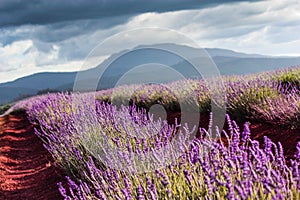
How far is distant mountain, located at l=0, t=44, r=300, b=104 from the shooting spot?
7.95m

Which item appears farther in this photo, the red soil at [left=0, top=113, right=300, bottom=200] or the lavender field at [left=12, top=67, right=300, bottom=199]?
the red soil at [left=0, top=113, right=300, bottom=200]

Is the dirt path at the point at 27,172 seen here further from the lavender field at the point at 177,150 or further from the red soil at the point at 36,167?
the lavender field at the point at 177,150

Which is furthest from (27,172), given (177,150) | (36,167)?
(177,150)

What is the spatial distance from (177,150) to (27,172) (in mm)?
3187

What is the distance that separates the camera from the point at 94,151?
4652 mm

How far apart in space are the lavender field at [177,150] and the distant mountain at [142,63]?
81 centimetres

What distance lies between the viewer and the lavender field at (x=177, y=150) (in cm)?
235

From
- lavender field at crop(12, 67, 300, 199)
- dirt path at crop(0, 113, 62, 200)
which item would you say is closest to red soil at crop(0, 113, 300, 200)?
dirt path at crop(0, 113, 62, 200)

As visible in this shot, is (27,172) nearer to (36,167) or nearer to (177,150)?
(36,167)

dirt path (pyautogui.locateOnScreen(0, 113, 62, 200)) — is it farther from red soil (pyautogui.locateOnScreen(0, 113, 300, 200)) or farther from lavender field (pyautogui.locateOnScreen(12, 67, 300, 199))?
lavender field (pyautogui.locateOnScreen(12, 67, 300, 199))

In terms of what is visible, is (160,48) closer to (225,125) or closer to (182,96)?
(182,96)

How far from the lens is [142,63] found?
6.91m

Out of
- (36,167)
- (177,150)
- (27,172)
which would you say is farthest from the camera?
(36,167)

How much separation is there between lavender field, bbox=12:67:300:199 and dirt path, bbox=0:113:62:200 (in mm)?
281
